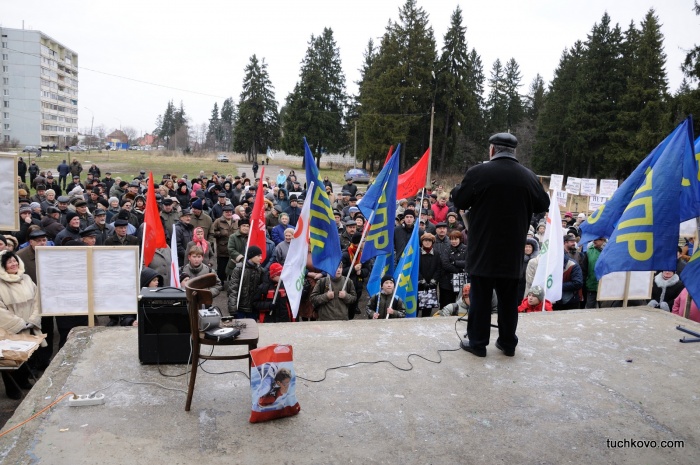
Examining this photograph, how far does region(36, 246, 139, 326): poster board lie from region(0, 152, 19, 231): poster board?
1.84 ft

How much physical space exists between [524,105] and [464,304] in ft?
221

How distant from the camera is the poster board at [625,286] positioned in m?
7.82

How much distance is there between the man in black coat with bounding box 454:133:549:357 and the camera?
4508mm

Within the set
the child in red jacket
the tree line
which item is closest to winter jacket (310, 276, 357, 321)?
the child in red jacket

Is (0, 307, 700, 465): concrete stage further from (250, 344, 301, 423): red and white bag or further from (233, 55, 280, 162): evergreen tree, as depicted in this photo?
(233, 55, 280, 162): evergreen tree

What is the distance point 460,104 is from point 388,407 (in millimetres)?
51039

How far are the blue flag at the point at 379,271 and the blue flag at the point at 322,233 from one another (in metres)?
1.04

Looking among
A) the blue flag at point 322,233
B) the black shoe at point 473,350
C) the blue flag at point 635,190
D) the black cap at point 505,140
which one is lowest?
the black shoe at point 473,350

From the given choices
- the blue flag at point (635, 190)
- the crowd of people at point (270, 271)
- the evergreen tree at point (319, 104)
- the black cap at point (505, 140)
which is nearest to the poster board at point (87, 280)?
the crowd of people at point (270, 271)

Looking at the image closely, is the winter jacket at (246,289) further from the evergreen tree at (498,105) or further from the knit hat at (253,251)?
the evergreen tree at (498,105)

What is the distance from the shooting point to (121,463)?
3143 millimetres

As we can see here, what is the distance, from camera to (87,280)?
5965 millimetres

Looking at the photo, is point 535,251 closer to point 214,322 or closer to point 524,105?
point 214,322

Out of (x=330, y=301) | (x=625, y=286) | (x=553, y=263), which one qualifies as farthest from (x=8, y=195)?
(x=625, y=286)
